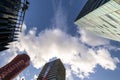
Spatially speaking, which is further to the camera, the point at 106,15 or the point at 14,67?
the point at 14,67

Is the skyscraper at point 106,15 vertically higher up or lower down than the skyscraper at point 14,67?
higher up

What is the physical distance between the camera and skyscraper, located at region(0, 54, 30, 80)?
13738 cm

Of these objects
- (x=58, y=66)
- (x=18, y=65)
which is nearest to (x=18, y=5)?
(x=18, y=65)

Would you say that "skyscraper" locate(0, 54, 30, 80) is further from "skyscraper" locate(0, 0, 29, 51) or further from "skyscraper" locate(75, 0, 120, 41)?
"skyscraper" locate(75, 0, 120, 41)

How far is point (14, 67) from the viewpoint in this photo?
486 feet

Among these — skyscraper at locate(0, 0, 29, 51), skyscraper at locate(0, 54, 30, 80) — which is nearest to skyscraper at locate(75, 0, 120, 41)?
skyscraper at locate(0, 0, 29, 51)

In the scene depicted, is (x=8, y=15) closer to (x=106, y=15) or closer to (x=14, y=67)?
(x=106, y=15)

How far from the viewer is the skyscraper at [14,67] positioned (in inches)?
5408

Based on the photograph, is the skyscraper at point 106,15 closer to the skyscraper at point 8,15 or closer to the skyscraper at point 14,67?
the skyscraper at point 8,15

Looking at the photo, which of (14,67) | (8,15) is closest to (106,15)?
(8,15)

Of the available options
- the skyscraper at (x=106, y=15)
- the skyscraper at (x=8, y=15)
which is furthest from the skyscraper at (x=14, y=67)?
the skyscraper at (x=106, y=15)

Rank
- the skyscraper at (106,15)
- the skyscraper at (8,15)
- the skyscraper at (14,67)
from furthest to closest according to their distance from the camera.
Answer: the skyscraper at (14,67)
the skyscraper at (8,15)
the skyscraper at (106,15)

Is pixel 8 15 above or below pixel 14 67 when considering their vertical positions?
above

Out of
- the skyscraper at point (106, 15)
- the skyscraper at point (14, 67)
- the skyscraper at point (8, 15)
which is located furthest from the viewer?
the skyscraper at point (14, 67)
